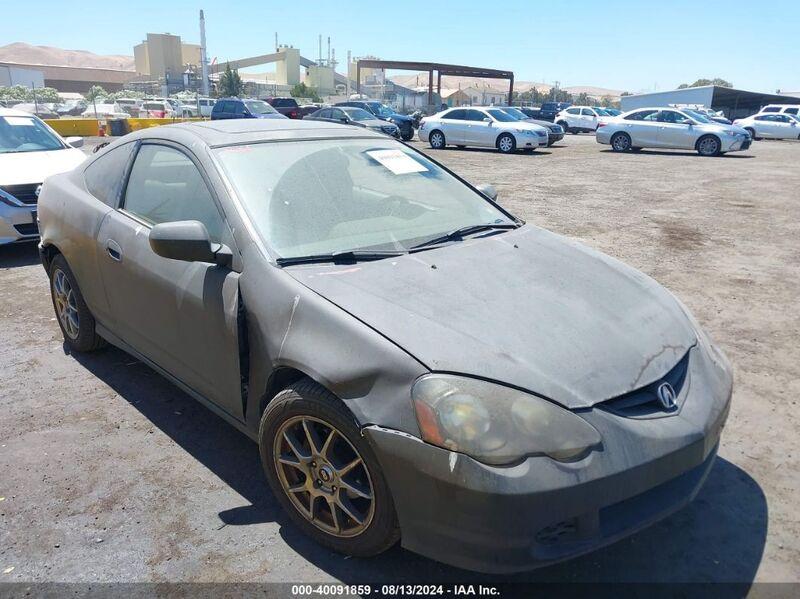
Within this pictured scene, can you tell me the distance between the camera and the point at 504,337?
2.26 metres

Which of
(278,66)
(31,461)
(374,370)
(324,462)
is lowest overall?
(31,461)

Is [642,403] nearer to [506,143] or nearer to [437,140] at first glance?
[506,143]

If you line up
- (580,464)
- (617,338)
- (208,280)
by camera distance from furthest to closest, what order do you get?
(208,280), (617,338), (580,464)

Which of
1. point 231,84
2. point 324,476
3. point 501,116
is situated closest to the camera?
point 324,476

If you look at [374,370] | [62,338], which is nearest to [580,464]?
[374,370]

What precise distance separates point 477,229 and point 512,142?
18272 mm

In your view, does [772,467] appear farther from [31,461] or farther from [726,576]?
[31,461]

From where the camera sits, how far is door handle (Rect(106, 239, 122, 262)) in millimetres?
3475

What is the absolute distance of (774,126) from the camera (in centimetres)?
3183

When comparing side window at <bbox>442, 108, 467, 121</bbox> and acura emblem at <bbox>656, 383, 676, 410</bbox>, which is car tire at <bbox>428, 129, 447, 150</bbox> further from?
acura emblem at <bbox>656, 383, 676, 410</bbox>

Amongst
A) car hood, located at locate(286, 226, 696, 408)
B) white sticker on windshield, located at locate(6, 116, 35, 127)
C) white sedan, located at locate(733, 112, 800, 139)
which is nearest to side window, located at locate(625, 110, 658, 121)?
white sedan, located at locate(733, 112, 800, 139)

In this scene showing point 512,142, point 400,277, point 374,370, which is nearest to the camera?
point 374,370

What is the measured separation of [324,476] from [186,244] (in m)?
1.15

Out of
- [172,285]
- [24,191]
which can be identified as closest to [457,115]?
[24,191]
